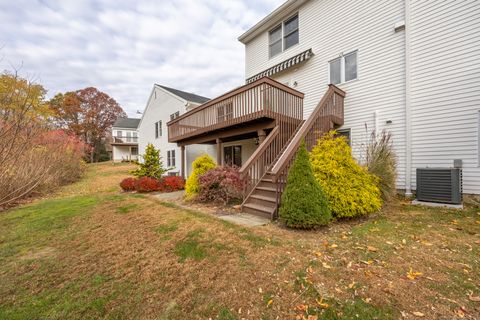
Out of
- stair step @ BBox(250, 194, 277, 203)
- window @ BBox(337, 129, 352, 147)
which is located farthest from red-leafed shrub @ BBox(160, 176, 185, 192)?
window @ BBox(337, 129, 352, 147)

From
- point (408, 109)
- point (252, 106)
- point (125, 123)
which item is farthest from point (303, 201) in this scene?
point (125, 123)

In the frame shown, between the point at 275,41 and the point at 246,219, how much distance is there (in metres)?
9.85

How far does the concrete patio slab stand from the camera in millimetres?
4680

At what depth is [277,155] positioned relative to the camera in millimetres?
6633

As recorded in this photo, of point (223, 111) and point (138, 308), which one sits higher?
point (223, 111)

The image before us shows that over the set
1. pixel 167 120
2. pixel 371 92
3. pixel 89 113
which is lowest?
pixel 371 92

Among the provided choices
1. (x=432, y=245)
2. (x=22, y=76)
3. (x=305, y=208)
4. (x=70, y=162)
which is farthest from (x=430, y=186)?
(x=70, y=162)

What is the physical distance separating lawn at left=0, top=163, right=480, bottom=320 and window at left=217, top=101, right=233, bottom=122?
5290mm

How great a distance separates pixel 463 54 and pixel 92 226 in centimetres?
1093

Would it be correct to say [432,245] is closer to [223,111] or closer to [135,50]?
[223,111]

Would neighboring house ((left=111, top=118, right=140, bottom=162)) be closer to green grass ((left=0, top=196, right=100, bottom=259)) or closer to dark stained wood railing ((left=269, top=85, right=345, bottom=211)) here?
green grass ((left=0, top=196, right=100, bottom=259))

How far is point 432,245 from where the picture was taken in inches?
131

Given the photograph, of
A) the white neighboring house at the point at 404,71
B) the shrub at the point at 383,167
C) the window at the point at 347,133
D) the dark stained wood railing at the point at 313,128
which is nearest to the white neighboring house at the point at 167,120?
the window at the point at 347,133

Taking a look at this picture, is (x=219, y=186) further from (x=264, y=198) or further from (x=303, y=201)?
(x=303, y=201)
